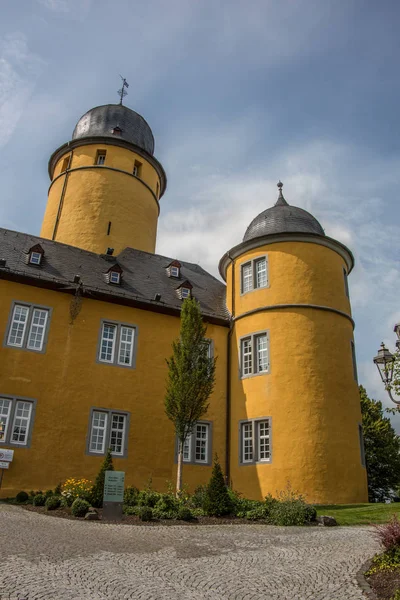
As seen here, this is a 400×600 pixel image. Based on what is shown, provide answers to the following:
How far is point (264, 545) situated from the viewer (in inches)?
386

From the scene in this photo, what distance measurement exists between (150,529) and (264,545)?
2880mm

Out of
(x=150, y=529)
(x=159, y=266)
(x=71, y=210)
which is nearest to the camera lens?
(x=150, y=529)

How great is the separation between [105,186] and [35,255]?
383 inches

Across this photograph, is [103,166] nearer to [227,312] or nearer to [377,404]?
[227,312]

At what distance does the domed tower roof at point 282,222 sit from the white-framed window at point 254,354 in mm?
4468

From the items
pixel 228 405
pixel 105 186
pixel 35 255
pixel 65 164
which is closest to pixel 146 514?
Answer: pixel 228 405

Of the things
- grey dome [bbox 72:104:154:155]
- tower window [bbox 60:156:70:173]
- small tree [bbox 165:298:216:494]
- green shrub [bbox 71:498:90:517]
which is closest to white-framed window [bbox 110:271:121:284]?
small tree [bbox 165:298:216:494]

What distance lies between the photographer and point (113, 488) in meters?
13.1

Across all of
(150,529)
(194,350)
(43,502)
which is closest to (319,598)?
(150,529)

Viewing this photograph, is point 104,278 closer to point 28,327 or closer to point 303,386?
point 28,327

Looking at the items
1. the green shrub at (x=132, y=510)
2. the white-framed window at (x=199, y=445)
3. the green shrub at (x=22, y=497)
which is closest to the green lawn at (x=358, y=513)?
the white-framed window at (x=199, y=445)

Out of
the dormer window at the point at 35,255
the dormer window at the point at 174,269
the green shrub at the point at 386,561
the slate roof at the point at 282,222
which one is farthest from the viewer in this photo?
the dormer window at the point at 174,269

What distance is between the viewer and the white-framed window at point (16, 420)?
55.9 ft

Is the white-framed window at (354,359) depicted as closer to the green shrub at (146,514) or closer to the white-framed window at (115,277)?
the white-framed window at (115,277)
